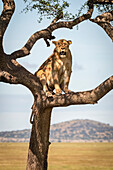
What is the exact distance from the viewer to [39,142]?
735 cm

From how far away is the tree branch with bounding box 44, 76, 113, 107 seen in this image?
705cm

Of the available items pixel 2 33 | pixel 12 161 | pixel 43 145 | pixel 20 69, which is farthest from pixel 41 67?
pixel 12 161

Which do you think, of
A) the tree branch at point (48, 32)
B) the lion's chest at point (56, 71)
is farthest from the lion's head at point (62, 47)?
the tree branch at point (48, 32)

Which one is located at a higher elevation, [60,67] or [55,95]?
[60,67]

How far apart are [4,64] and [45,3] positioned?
237 centimetres

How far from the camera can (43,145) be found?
7.41 m

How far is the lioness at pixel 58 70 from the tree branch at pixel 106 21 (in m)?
0.93

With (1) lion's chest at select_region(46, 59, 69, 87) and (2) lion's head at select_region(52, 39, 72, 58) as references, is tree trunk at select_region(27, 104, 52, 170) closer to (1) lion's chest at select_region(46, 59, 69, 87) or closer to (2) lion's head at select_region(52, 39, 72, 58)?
(1) lion's chest at select_region(46, 59, 69, 87)

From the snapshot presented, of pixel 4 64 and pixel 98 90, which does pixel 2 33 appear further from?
pixel 98 90

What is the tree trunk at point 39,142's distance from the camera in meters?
7.33

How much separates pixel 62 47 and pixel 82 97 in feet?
4.09

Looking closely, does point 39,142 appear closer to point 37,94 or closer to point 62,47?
point 37,94

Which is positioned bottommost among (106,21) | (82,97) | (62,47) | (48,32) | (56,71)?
(82,97)

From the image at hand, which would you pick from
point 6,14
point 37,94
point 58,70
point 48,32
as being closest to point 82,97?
point 58,70
